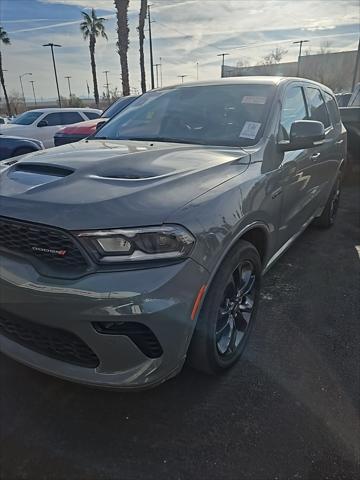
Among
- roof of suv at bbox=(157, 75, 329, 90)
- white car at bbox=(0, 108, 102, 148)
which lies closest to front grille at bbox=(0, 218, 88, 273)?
roof of suv at bbox=(157, 75, 329, 90)

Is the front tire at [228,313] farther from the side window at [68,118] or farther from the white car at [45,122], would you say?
the side window at [68,118]

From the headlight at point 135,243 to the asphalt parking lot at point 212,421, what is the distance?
0.99 metres

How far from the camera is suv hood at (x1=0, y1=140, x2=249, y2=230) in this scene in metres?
1.74

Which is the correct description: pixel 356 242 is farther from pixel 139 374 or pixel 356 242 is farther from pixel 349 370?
pixel 139 374

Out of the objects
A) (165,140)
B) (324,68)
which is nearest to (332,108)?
(165,140)

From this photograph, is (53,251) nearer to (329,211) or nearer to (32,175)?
(32,175)

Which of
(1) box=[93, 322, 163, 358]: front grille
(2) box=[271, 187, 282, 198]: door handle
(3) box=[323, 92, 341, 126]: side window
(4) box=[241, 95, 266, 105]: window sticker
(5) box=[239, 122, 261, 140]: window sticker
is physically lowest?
(1) box=[93, 322, 163, 358]: front grille

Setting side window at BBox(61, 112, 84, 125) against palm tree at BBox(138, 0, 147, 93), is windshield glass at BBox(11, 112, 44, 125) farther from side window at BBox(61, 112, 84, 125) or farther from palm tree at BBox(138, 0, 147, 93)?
palm tree at BBox(138, 0, 147, 93)

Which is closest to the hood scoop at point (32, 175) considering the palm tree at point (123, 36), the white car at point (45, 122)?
the white car at point (45, 122)

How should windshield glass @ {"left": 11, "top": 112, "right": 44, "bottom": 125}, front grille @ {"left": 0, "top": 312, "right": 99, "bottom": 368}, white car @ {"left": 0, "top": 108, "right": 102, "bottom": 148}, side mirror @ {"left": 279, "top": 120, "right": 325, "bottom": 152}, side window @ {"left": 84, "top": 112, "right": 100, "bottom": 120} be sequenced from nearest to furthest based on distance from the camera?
1. front grille @ {"left": 0, "top": 312, "right": 99, "bottom": 368}
2. side mirror @ {"left": 279, "top": 120, "right": 325, "bottom": 152}
3. white car @ {"left": 0, "top": 108, "right": 102, "bottom": 148}
4. windshield glass @ {"left": 11, "top": 112, "right": 44, "bottom": 125}
5. side window @ {"left": 84, "top": 112, "right": 100, "bottom": 120}

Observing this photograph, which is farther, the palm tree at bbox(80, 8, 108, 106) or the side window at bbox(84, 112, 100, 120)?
the palm tree at bbox(80, 8, 108, 106)

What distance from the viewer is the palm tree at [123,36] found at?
52.6 feet

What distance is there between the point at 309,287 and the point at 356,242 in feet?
5.11

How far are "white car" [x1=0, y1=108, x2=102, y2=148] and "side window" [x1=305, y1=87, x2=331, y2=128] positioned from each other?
8614mm
